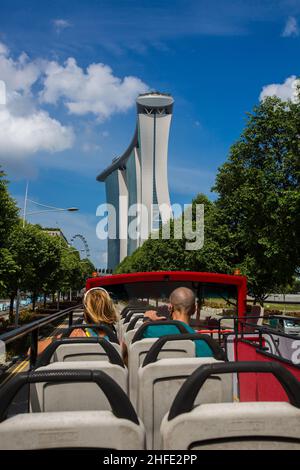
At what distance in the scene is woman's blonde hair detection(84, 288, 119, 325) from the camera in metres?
5.32

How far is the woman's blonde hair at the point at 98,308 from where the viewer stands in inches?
209

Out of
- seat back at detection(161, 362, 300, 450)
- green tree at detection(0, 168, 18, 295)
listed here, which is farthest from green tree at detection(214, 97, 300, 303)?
seat back at detection(161, 362, 300, 450)

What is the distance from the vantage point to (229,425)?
1.93m

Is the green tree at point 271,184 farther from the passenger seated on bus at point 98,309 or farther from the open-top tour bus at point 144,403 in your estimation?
the open-top tour bus at point 144,403

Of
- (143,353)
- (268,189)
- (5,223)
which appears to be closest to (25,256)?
(5,223)

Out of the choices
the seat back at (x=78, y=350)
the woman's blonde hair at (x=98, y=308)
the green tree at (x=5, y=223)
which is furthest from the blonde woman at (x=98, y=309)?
the green tree at (x=5, y=223)

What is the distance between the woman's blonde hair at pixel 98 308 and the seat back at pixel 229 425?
10.9 ft

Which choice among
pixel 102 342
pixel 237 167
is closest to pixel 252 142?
pixel 237 167

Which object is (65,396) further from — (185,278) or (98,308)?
(185,278)

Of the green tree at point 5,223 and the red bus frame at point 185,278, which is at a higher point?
the green tree at point 5,223

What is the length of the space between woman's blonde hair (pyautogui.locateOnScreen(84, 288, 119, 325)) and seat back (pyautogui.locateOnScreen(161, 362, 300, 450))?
10.9 feet

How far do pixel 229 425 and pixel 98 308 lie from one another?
138 inches

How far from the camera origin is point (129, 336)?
5438 millimetres
